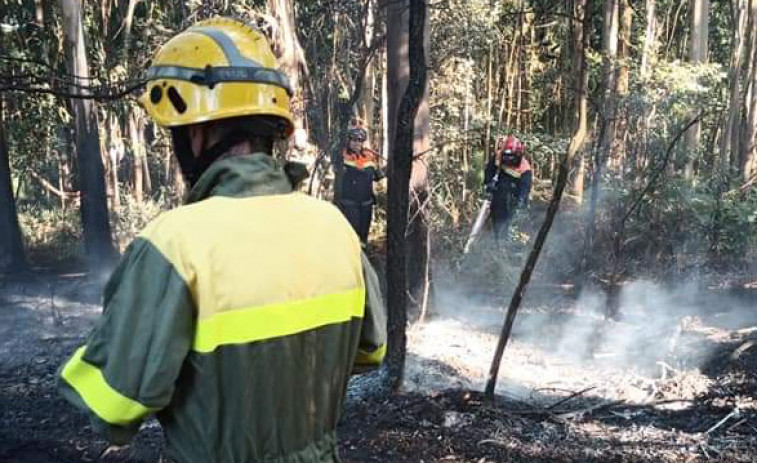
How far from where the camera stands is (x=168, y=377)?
147 cm

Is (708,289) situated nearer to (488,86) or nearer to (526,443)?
(526,443)

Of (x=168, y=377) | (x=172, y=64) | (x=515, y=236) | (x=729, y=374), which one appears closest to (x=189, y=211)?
(x=168, y=377)

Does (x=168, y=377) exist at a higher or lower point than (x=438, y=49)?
lower

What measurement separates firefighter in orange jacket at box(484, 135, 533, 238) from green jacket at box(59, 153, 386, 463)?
11.1 m

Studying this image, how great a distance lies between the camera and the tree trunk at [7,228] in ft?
38.3

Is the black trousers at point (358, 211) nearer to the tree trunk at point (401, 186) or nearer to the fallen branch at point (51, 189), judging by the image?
the tree trunk at point (401, 186)

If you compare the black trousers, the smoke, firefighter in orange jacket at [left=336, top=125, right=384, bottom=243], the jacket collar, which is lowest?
the smoke

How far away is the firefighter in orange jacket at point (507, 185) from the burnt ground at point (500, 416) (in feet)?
16.5

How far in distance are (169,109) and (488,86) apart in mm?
17585

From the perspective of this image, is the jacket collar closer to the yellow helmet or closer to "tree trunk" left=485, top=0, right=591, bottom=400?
the yellow helmet

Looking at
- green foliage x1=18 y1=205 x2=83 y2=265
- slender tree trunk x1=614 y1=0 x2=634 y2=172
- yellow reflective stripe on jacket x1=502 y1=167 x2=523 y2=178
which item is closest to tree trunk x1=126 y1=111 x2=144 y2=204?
green foliage x1=18 y1=205 x2=83 y2=265

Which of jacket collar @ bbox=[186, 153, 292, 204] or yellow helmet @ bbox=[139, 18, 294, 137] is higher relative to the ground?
yellow helmet @ bbox=[139, 18, 294, 137]

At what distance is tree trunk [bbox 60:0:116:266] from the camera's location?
11438 mm

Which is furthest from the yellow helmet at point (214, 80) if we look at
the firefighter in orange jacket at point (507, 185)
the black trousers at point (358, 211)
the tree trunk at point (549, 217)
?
the firefighter in orange jacket at point (507, 185)
